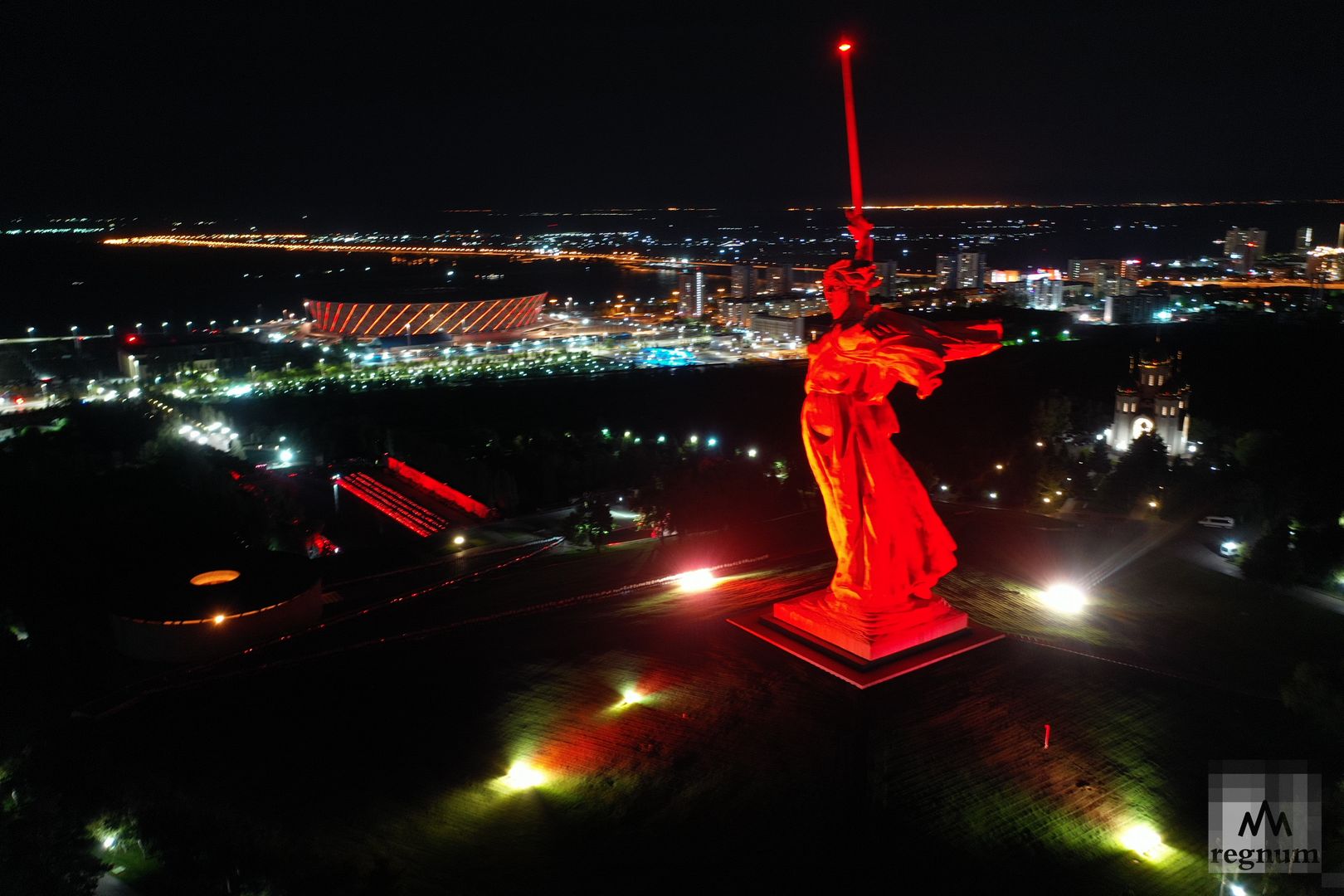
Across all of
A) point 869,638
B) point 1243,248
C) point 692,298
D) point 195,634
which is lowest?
point 195,634

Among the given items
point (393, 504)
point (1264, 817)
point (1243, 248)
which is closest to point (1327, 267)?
point (1243, 248)

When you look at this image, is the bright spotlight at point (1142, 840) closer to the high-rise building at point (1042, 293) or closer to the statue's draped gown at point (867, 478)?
the statue's draped gown at point (867, 478)

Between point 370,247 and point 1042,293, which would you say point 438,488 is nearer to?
point 1042,293

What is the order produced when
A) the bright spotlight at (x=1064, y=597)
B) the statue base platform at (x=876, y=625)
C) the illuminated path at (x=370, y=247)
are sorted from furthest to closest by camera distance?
the illuminated path at (x=370, y=247), the bright spotlight at (x=1064, y=597), the statue base platform at (x=876, y=625)

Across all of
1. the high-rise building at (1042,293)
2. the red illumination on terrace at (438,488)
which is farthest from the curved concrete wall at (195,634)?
the high-rise building at (1042,293)

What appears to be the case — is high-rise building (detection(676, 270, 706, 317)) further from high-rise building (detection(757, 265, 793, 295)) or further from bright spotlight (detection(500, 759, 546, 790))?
bright spotlight (detection(500, 759, 546, 790))
